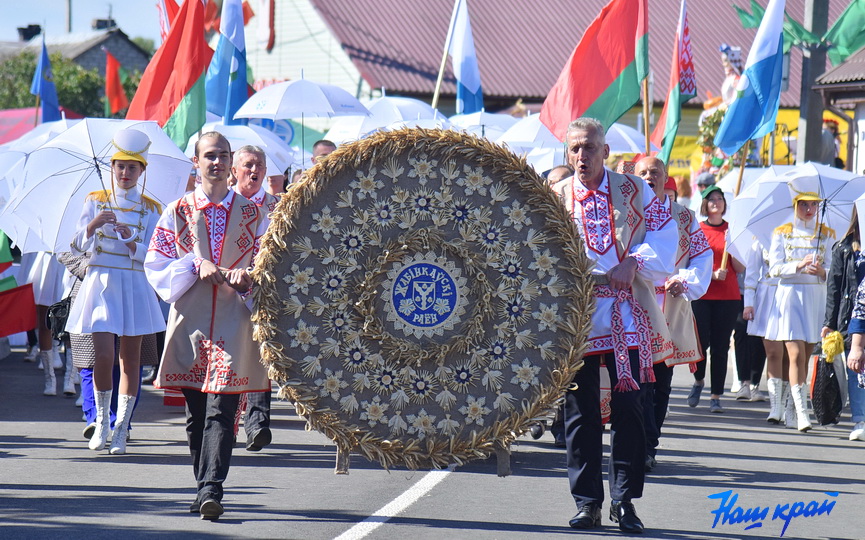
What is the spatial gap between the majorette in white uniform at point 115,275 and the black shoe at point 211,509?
2453mm

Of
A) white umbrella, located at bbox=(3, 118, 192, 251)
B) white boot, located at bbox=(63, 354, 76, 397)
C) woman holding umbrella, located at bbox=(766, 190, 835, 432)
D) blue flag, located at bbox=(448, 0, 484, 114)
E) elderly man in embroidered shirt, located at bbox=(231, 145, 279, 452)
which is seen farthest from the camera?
blue flag, located at bbox=(448, 0, 484, 114)

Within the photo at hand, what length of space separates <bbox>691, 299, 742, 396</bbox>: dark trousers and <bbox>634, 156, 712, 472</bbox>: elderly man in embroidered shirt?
298cm

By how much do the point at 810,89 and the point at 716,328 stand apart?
8191 mm

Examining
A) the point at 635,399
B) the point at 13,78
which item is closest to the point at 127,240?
the point at 635,399

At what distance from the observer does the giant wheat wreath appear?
5.79 meters

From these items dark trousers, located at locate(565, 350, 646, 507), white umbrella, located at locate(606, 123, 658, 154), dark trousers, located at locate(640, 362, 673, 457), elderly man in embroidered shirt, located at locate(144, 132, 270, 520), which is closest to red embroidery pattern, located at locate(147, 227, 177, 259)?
elderly man in embroidered shirt, located at locate(144, 132, 270, 520)

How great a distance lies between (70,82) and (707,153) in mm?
34945

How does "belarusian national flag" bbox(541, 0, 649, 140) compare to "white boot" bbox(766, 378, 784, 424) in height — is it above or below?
above

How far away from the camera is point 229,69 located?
1562cm

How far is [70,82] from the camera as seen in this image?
52.6 m

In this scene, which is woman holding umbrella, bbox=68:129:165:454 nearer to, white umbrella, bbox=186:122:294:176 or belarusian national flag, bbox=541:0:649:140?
white umbrella, bbox=186:122:294:176

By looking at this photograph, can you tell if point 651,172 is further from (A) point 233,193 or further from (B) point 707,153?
(B) point 707,153

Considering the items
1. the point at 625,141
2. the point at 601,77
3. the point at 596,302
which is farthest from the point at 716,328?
the point at 596,302

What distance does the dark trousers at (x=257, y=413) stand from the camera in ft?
28.7
